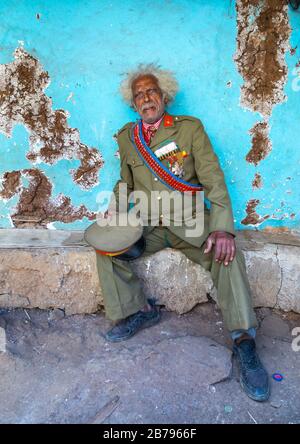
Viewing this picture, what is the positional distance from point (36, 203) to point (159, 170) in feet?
3.66

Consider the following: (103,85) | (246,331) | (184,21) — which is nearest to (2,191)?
(103,85)

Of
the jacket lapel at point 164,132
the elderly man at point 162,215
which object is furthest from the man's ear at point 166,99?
the jacket lapel at point 164,132

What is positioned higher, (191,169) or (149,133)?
(149,133)

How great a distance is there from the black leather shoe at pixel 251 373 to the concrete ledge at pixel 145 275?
24.9 inches

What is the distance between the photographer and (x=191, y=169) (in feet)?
9.05

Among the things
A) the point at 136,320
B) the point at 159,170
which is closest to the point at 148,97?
the point at 159,170

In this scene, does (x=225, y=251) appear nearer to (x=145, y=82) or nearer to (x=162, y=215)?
(x=162, y=215)

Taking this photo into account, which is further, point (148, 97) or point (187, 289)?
point (187, 289)

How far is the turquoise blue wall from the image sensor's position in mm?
2812

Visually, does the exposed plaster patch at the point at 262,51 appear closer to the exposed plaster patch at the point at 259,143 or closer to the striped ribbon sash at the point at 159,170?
the exposed plaster patch at the point at 259,143

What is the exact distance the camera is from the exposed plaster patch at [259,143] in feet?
9.76

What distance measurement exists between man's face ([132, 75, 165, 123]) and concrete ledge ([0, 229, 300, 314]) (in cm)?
93

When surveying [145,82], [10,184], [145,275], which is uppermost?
[145,82]
